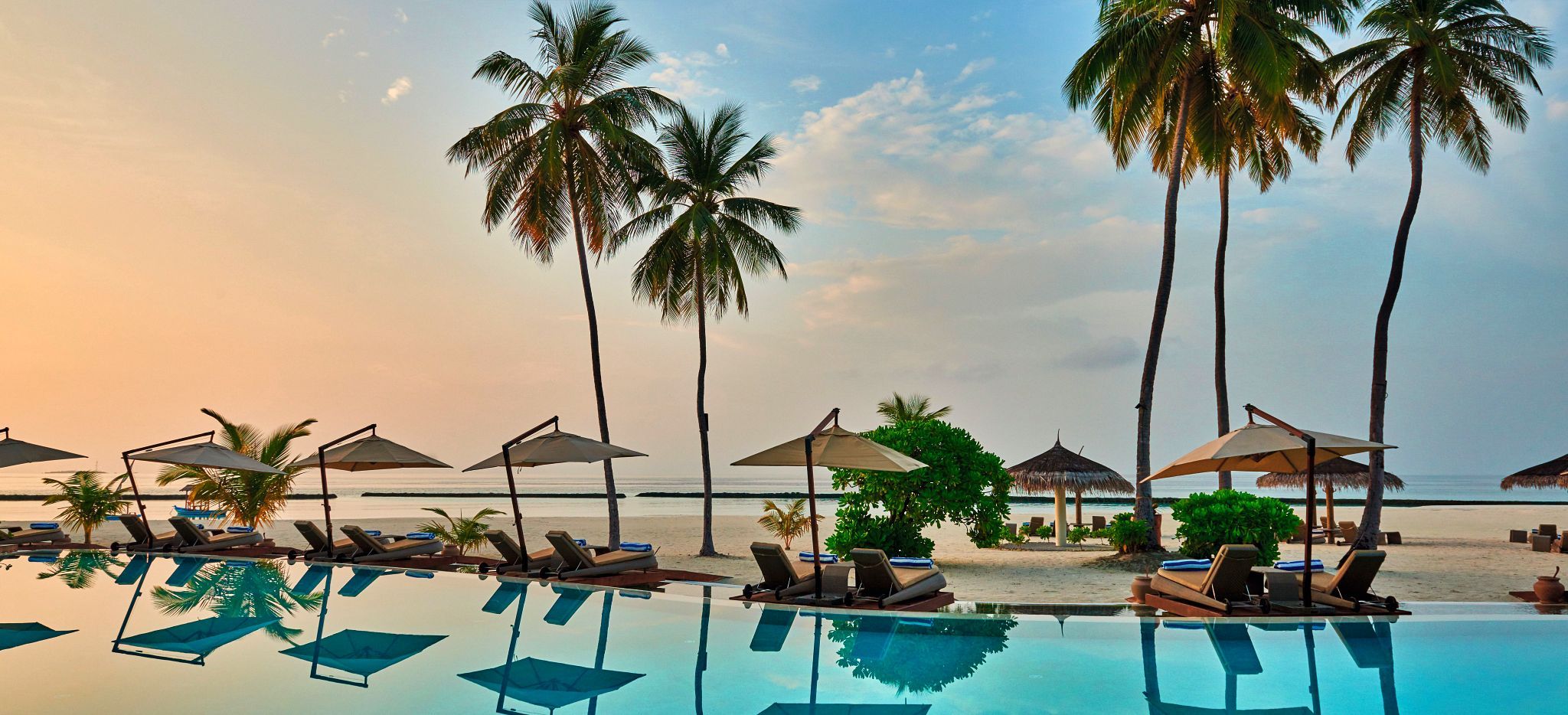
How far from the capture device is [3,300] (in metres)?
22.2

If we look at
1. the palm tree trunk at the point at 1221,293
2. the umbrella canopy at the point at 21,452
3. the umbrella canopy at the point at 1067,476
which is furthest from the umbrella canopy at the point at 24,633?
the palm tree trunk at the point at 1221,293

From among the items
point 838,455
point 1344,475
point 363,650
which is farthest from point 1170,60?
point 363,650

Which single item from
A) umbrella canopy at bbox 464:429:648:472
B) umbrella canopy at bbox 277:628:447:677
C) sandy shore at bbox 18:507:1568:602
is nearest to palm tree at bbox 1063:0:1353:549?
sandy shore at bbox 18:507:1568:602

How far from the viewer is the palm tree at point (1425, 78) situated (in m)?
16.6

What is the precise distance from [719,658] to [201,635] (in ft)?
14.4

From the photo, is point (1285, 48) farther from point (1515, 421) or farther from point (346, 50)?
point (1515, 421)

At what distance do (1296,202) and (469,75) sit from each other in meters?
24.8

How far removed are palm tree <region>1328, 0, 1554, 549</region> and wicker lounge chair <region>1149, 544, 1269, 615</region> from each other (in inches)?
371

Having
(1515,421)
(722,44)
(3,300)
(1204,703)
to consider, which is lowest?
(1204,703)

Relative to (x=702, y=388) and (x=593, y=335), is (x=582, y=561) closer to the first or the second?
(x=593, y=335)

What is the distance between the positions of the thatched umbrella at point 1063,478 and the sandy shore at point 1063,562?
6.75ft

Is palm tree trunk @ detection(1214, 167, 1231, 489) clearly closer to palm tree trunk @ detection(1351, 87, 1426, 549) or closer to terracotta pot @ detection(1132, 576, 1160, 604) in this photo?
palm tree trunk @ detection(1351, 87, 1426, 549)

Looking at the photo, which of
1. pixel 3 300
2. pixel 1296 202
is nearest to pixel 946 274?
pixel 1296 202

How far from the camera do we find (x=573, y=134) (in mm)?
18938
